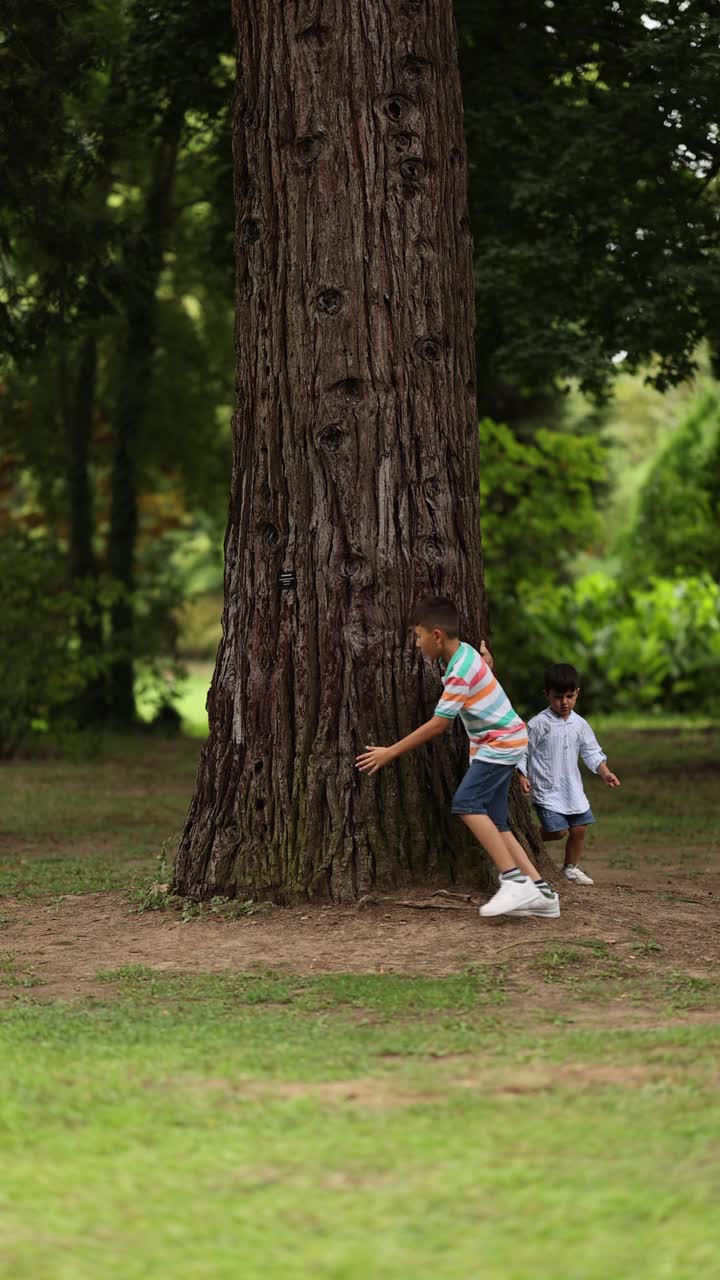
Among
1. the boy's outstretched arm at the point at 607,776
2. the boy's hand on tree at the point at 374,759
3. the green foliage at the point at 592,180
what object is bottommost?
the boy's outstretched arm at the point at 607,776

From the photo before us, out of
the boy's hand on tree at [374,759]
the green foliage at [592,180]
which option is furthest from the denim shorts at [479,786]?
the green foliage at [592,180]

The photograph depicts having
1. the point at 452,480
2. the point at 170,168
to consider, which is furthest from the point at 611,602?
the point at 452,480

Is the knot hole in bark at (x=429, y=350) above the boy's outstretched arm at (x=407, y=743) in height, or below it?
above

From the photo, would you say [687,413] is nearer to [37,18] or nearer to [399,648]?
[37,18]

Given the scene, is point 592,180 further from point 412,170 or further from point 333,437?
point 333,437

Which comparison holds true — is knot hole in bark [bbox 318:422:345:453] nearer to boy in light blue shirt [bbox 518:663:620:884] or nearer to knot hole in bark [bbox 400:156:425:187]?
knot hole in bark [bbox 400:156:425:187]

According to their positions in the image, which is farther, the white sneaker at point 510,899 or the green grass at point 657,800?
the green grass at point 657,800

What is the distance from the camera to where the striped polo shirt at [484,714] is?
290 inches

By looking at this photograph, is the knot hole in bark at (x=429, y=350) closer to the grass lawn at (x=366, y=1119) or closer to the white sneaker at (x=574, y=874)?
the grass lawn at (x=366, y=1119)

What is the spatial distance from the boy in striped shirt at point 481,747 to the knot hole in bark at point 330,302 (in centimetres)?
155

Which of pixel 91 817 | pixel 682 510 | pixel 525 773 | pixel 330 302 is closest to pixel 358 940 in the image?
pixel 525 773

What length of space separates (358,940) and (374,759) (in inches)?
31.7

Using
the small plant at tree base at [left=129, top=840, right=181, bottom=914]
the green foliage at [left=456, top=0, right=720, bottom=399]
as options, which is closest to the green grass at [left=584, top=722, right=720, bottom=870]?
the small plant at tree base at [left=129, top=840, right=181, bottom=914]

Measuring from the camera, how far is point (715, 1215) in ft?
12.0
